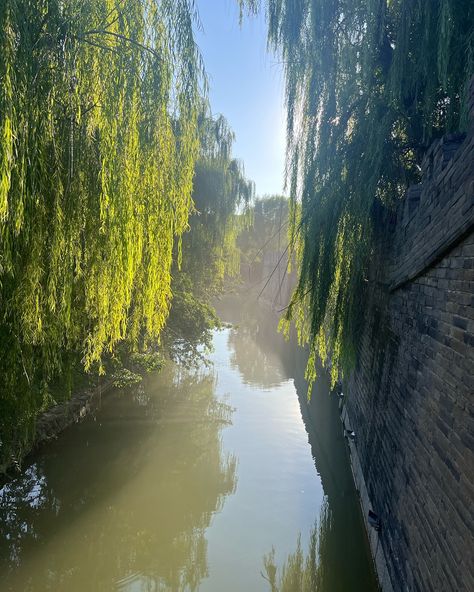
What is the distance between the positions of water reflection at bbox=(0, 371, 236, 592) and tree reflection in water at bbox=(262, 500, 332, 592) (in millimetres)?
665

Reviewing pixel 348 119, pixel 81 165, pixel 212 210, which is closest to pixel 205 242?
pixel 212 210

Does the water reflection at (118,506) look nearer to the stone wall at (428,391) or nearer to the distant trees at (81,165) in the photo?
the distant trees at (81,165)

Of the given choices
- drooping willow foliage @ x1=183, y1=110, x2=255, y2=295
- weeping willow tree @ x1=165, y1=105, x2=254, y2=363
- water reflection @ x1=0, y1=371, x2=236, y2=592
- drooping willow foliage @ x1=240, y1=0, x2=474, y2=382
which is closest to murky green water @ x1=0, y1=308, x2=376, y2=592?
water reflection @ x1=0, y1=371, x2=236, y2=592

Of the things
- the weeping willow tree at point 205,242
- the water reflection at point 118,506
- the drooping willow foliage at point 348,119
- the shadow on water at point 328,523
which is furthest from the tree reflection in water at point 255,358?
the drooping willow foliage at point 348,119

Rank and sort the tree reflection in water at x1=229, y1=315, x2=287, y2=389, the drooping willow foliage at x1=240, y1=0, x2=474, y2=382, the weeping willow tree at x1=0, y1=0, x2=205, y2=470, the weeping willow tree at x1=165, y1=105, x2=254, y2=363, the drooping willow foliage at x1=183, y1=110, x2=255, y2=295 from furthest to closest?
the tree reflection in water at x1=229, y1=315, x2=287, y2=389, the drooping willow foliage at x1=183, y1=110, x2=255, y2=295, the weeping willow tree at x1=165, y1=105, x2=254, y2=363, the drooping willow foliage at x1=240, y1=0, x2=474, y2=382, the weeping willow tree at x1=0, y1=0, x2=205, y2=470

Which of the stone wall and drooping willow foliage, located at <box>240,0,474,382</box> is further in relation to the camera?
drooping willow foliage, located at <box>240,0,474,382</box>

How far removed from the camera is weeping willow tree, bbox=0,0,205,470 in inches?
81.5

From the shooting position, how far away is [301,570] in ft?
14.8

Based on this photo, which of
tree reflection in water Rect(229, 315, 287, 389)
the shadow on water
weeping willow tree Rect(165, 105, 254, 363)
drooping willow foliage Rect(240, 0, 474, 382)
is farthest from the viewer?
tree reflection in water Rect(229, 315, 287, 389)

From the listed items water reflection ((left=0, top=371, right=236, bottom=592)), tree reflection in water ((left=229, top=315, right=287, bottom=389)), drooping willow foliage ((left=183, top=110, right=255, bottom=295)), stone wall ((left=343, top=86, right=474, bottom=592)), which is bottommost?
water reflection ((left=0, top=371, right=236, bottom=592))

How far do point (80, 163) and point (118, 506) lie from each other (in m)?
4.45

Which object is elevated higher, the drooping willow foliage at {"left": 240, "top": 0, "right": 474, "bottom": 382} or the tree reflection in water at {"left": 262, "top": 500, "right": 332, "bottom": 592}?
the drooping willow foliage at {"left": 240, "top": 0, "right": 474, "bottom": 382}

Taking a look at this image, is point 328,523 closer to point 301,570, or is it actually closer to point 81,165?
point 301,570

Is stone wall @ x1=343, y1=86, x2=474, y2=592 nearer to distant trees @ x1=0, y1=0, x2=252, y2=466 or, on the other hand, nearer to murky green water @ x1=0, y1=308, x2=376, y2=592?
murky green water @ x1=0, y1=308, x2=376, y2=592
